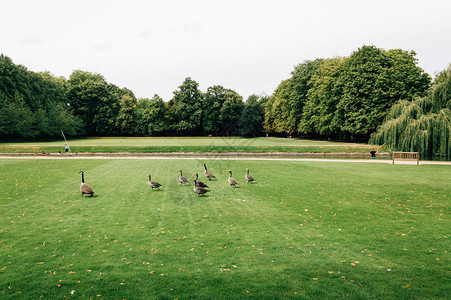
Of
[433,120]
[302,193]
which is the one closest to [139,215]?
[302,193]

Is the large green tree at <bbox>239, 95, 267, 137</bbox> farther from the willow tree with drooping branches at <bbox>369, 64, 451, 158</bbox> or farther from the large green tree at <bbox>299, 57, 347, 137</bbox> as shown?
the willow tree with drooping branches at <bbox>369, 64, 451, 158</bbox>

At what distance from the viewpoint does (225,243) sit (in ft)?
25.6

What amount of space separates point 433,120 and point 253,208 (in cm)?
2793

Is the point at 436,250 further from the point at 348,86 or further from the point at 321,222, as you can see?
the point at 348,86

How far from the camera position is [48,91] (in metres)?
71.2

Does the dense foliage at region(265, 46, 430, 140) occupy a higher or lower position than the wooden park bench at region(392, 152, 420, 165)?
higher

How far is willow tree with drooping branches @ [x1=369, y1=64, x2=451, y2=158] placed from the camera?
27609 millimetres

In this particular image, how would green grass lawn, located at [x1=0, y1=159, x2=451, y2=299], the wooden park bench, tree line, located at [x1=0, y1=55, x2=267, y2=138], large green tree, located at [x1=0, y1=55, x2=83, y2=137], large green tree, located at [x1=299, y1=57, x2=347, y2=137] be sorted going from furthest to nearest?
tree line, located at [x1=0, y1=55, x2=267, y2=138]
large green tree, located at [x1=0, y1=55, x2=83, y2=137]
large green tree, located at [x1=299, y1=57, x2=347, y2=137]
the wooden park bench
green grass lawn, located at [x1=0, y1=159, x2=451, y2=299]

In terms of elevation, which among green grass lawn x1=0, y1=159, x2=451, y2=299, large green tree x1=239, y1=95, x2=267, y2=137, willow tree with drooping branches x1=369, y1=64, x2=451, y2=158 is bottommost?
green grass lawn x1=0, y1=159, x2=451, y2=299

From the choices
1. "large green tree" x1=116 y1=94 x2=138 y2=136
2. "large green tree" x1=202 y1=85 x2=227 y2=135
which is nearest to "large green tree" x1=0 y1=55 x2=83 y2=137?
"large green tree" x1=116 y1=94 x2=138 y2=136

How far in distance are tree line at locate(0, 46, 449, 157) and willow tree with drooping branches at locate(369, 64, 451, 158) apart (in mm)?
461

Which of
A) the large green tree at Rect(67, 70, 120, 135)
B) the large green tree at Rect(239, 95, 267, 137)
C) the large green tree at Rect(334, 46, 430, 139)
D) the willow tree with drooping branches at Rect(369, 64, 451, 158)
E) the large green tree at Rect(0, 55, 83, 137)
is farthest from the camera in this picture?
the large green tree at Rect(239, 95, 267, 137)

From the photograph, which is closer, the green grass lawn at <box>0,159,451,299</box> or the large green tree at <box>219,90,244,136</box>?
the green grass lawn at <box>0,159,451,299</box>

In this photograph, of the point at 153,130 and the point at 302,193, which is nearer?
the point at 302,193
